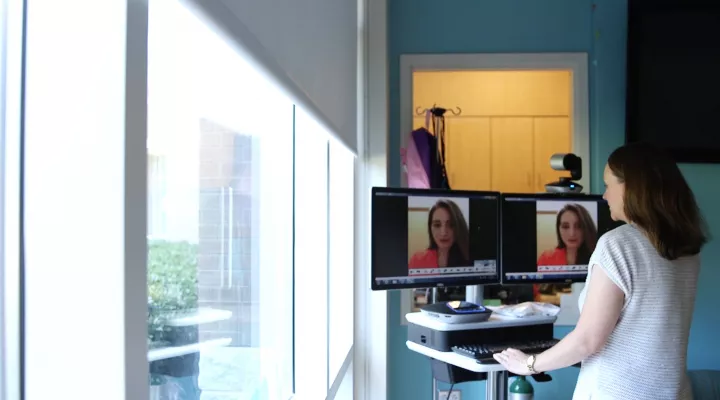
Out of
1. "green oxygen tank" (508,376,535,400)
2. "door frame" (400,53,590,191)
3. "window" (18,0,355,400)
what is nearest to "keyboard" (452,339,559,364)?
"window" (18,0,355,400)

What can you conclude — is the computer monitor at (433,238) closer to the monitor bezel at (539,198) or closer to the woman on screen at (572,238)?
the monitor bezel at (539,198)

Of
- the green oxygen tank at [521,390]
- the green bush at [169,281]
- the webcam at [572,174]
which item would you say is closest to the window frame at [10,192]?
the green bush at [169,281]

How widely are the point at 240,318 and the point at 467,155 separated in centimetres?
328

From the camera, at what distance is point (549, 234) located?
9.16 feet

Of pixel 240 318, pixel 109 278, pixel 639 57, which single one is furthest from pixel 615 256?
pixel 639 57

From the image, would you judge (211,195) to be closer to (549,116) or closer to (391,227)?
(391,227)

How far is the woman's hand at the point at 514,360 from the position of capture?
2.12 meters

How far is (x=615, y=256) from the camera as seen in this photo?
1760 millimetres

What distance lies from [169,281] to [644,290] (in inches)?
48.2

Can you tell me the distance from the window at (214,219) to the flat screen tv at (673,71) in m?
1.78

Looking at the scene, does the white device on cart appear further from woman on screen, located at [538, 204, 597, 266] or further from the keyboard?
woman on screen, located at [538, 204, 597, 266]

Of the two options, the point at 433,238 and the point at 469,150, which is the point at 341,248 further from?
the point at 469,150

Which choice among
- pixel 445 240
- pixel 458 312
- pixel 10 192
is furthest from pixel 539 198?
pixel 10 192

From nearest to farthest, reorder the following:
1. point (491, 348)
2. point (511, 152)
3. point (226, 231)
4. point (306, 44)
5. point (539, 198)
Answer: point (306, 44)
point (226, 231)
point (491, 348)
point (539, 198)
point (511, 152)
